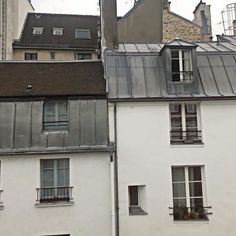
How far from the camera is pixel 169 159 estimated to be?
10.9m

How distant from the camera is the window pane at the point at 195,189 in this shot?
36.4 ft

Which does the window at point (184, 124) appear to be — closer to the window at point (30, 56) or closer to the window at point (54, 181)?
the window at point (54, 181)

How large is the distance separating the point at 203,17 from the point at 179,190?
524 inches

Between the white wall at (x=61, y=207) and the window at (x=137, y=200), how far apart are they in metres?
0.91

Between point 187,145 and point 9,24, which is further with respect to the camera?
point 9,24

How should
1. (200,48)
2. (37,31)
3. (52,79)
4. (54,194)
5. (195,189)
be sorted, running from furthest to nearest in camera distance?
(37,31), (200,48), (52,79), (195,189), (54,194)

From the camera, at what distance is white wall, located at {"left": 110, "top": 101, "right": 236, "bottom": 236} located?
10.6 m

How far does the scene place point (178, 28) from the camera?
1994 centimetres

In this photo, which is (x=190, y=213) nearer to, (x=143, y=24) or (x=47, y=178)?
(x=47, y=178)

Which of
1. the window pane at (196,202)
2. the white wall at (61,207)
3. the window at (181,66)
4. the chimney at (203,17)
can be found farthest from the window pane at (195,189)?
the chimney at (203,17)

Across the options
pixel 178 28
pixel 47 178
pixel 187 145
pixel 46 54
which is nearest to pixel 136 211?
pixel 187 145

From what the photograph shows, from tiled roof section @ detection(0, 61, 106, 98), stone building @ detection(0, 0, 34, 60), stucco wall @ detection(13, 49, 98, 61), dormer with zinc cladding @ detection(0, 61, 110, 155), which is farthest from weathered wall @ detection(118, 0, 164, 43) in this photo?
stone building @ detection(0, 0, 34, 60)

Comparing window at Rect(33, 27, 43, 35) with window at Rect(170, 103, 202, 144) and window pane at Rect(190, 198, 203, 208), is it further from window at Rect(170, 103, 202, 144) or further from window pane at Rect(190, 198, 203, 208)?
window pane at Rect(190, 198, 203, 208)

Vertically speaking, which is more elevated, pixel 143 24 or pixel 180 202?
pixel 143 24
